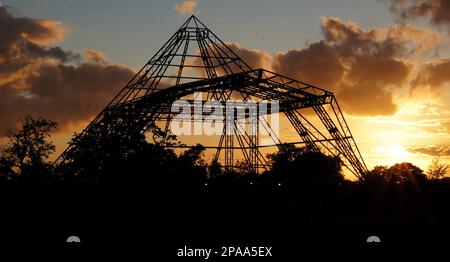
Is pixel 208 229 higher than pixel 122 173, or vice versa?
pixel 122 173

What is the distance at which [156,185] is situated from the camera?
2983cm

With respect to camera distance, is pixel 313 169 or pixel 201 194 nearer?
pixel 201 194

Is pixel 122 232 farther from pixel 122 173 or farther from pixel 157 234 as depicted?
pixel 122 173

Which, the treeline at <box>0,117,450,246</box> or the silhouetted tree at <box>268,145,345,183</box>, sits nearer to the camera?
the treeline at <box>0,117,450,246</box>

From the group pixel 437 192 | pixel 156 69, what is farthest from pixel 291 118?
pixel 437 192

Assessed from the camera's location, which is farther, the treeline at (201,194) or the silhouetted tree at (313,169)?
the silhouetted tree at (313,169)

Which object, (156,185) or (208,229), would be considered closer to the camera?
(208,229)

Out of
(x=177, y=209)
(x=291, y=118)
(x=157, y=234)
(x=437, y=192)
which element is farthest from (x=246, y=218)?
(x=437, y=192)

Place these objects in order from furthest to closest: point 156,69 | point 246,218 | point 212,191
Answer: point 156,69 → point 212,191 → point 246,218

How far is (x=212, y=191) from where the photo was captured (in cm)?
3744
